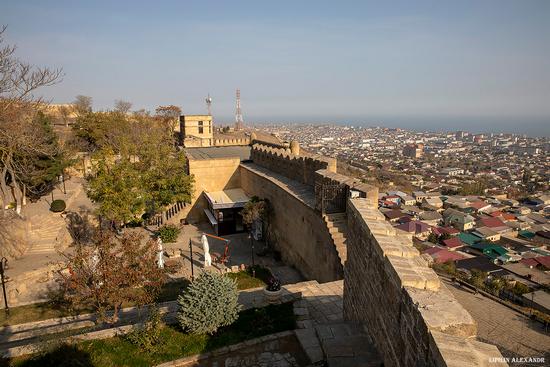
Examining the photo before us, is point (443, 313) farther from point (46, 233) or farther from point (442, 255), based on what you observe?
point (442, 255)

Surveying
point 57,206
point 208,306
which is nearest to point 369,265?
point 208,306

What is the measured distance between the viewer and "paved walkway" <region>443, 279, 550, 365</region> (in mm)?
19188

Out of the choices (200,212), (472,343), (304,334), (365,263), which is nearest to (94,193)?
(200,212)

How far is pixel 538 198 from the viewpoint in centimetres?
7375

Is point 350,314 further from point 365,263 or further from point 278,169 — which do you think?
point 278,169

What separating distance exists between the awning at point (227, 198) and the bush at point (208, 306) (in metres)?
9.75

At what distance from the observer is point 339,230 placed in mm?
10023

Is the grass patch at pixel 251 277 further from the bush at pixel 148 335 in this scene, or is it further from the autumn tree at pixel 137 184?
the autumn tree at pixel 137 184

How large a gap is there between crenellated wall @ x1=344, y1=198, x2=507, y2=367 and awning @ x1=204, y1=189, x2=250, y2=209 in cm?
1092

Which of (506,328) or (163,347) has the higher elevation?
(163,347)

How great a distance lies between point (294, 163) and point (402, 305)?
11538mm

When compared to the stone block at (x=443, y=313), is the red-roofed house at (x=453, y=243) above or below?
below

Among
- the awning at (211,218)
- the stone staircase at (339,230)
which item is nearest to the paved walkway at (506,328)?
the stone staircase at (339,230)

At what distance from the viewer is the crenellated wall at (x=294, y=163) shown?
514 inches
